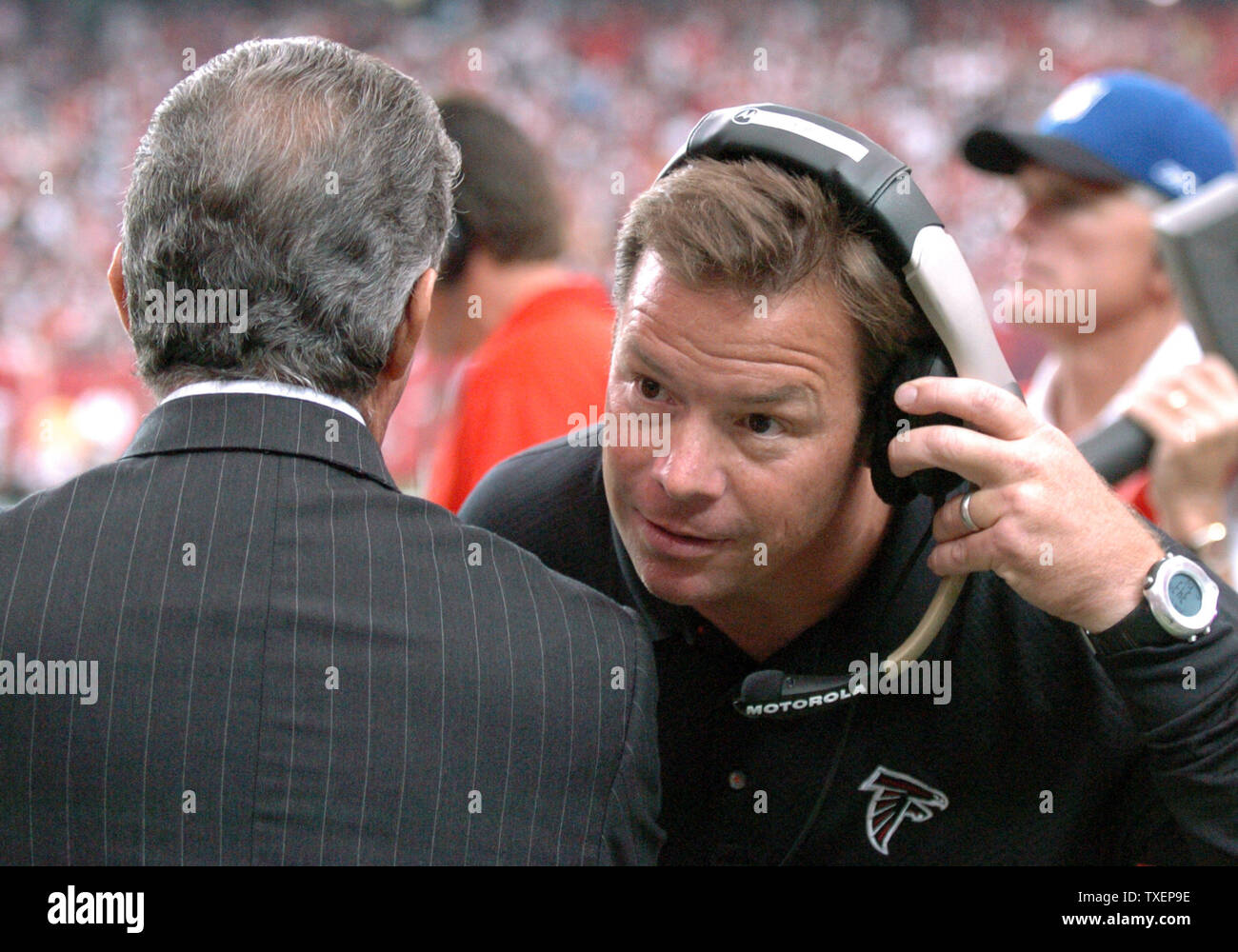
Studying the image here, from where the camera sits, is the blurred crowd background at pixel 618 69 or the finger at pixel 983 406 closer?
the finger at pixel 983 406

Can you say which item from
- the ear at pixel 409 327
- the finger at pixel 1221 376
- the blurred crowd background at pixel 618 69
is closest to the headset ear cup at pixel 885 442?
the ear at pixel 409 327

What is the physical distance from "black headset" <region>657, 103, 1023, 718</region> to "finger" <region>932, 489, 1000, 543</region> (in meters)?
0.02

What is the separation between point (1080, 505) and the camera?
1075mm

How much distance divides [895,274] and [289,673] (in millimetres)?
644

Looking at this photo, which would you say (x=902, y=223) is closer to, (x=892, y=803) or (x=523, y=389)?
(x=892, y=803)

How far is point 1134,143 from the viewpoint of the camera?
2246 mm

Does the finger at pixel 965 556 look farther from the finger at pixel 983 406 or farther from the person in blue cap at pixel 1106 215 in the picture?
the person in blue cap at pixel 1106 215

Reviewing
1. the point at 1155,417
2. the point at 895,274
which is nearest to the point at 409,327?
the point at 895,274

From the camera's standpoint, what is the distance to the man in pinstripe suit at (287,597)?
89cm

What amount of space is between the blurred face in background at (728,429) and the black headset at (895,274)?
0.21 ft

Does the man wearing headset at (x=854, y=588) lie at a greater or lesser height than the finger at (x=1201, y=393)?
lesser

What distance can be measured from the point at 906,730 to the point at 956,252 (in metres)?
0.47

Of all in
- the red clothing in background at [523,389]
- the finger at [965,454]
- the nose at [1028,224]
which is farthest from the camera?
the nose at [1028,224]
